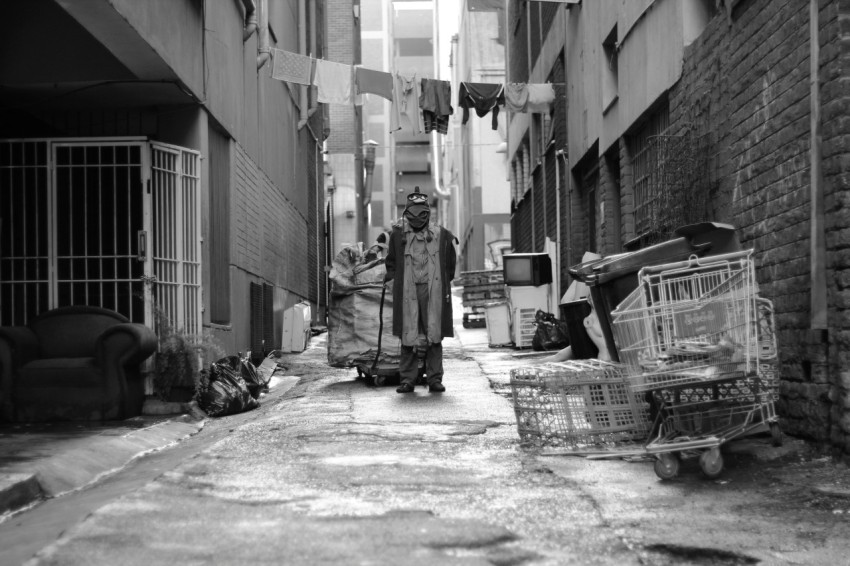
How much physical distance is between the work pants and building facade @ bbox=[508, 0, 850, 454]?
2.37m

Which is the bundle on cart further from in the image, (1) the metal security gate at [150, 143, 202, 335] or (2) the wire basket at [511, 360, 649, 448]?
(2) the wire basket at [511, 360, 649, 448]

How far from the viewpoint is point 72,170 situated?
10430mm

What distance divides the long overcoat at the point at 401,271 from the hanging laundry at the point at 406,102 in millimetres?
7644

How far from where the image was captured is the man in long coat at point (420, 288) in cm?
1022

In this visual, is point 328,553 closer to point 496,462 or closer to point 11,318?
point 496,462

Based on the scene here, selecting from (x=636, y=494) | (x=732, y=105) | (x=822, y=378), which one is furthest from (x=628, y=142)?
(x=636, y=494)

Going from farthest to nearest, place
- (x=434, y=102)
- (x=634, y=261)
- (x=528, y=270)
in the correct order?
(x=528, y=270), (x=434, y=102), (x=634, y=261)

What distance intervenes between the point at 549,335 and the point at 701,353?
1129 centimetres

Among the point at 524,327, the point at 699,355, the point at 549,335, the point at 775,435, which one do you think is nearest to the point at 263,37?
the point at 524,327

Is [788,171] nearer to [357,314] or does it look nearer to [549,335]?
[357,314]

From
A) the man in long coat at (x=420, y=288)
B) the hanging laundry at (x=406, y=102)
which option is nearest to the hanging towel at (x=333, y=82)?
the hanging laundry at (x=406, y=102)

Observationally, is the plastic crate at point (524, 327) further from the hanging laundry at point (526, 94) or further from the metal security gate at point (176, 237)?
the metal security gate at point (176, 237)

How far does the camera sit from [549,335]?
16.7 metres

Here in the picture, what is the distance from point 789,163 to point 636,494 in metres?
2.72
